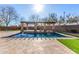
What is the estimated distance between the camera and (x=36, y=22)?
5.36 m

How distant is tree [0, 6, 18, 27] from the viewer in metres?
5.21

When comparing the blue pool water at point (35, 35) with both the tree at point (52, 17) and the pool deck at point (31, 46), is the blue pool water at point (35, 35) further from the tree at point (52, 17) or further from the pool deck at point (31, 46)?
the tree at point (52, 17)

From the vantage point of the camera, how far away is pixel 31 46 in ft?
16.8

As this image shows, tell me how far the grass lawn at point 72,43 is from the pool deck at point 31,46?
0.35 feet

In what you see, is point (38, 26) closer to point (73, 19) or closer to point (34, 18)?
point (34, 18)

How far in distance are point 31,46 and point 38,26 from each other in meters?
0.69

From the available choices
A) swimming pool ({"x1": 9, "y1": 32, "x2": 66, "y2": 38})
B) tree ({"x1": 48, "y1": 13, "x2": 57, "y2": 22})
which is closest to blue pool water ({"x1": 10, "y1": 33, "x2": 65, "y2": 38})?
swimming pool ({"x1": 9, "y1": 32, "x2": 66, "y2": 38})

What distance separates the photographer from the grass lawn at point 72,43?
506 cm

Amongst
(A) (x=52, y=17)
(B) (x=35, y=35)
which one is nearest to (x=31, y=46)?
(B) (x=35, y=35)

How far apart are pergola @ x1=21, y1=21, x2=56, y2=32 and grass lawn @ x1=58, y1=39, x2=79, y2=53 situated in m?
0.51
